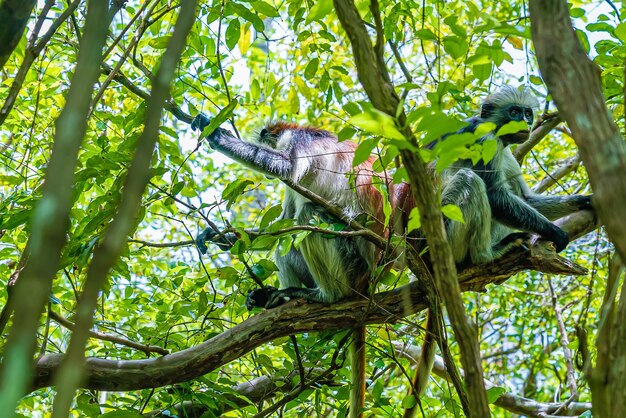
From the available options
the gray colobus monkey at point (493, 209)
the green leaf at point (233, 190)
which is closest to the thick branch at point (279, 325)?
the gray colobus monkey at point (493, 209)

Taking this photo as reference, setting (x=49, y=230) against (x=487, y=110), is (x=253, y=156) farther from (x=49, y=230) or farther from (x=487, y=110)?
(x=49, y=230)

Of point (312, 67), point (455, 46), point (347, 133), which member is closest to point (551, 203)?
point (312, 67)

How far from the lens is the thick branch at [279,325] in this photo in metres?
5.03

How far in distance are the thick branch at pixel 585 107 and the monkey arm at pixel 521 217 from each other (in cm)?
419

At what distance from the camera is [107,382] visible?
16.5 feet

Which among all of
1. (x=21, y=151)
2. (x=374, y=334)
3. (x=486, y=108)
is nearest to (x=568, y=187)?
(x=486, y=108)

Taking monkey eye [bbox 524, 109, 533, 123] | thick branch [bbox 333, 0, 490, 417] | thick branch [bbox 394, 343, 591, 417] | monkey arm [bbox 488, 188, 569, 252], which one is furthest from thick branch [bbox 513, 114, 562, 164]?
thick branch [bbox 333, 0, 490, 417]

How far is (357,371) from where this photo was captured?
600cm

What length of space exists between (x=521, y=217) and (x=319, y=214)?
1.90 meters

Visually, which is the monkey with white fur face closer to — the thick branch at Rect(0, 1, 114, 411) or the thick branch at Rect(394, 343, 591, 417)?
the thick branch at Rect(394, 343, 591, 417)

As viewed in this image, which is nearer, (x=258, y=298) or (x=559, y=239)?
(x=559, y=239)

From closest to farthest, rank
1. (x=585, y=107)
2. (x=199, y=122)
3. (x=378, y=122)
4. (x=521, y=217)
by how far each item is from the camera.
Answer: (x=585, y=107) → (x=378, y=122) → (x=199, y=122) → (x=521, y=217)

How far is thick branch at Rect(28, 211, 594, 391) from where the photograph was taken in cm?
503

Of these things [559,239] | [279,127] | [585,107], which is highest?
[279,127]
